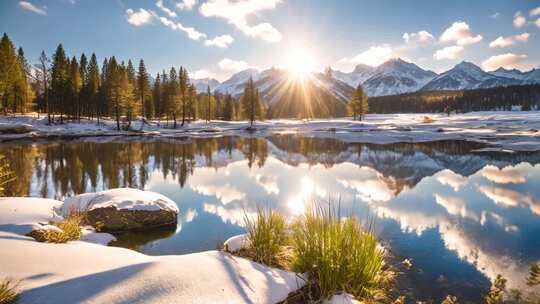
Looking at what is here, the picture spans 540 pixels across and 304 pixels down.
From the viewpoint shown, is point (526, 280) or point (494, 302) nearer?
point (494, 302)

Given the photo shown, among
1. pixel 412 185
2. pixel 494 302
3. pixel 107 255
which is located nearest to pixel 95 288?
pixel 107 255

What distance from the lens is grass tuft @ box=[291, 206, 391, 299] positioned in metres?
4.89

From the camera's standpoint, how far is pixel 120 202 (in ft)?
32.4

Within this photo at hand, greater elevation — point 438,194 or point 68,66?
point 68,66

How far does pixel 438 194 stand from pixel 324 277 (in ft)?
37.9

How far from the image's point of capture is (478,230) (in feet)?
30.8

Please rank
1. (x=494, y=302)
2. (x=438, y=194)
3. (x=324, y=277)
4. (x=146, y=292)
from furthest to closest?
(x=438, y=194) → (x=494, y=302) → (x=324, y=277) → (x=146, y=292)

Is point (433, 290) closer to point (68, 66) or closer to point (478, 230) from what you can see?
point (478, 230)

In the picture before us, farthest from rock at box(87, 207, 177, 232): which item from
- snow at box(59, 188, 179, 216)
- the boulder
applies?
snow at box(59, 188, 179, 216)

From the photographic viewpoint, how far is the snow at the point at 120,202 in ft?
31.9

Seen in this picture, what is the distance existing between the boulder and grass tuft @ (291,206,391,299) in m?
6.02

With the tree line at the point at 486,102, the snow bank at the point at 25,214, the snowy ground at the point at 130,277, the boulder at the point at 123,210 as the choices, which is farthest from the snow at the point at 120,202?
the tree line at the point at 486,102

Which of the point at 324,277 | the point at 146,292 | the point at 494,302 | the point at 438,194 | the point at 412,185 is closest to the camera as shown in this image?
the point at 146,292

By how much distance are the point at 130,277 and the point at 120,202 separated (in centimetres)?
621
